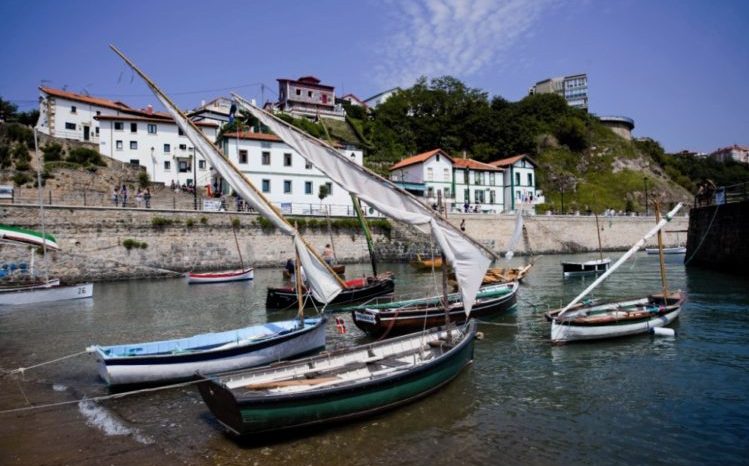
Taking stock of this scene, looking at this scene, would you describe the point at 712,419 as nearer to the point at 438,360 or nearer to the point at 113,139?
the point at 438,360

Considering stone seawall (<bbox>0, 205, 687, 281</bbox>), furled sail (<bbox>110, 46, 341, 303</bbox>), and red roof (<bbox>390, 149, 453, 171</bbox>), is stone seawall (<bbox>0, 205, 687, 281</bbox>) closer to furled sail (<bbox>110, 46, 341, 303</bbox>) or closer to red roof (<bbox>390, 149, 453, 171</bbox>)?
red roof (<bbox>390, 149, 453, 171</bbox>)

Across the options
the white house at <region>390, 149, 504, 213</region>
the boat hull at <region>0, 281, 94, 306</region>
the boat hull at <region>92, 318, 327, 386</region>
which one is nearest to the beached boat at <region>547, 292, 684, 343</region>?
the boat hull at <region>92, 318, 327, 386</region>

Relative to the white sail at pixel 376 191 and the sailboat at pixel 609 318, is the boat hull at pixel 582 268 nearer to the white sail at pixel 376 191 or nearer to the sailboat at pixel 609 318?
the sailboat at pixel 609 318

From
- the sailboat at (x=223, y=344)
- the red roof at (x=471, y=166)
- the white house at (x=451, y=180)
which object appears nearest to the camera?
the sailboat at (x=223, y=344)

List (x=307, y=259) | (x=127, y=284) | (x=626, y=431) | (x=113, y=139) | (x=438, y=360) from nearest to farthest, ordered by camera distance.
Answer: (x=626, y=431)
(x=438, y=360)
(x=307, y=259)
(x=127, y=284)
(x=113, y=139)

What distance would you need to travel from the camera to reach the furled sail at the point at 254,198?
14258mm

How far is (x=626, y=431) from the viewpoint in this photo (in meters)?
10.2

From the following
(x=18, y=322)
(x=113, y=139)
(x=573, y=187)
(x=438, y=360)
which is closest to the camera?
(x=438, y=360)

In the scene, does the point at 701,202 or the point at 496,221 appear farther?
the point at 496,221

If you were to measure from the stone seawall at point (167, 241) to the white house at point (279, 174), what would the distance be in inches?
224

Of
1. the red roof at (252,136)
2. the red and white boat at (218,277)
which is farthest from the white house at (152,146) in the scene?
the red and white boat at (218,277)

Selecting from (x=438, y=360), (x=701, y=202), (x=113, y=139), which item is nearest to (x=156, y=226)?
(x=113, y=139)

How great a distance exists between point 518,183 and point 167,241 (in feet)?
173

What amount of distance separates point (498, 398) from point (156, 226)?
37126mm
